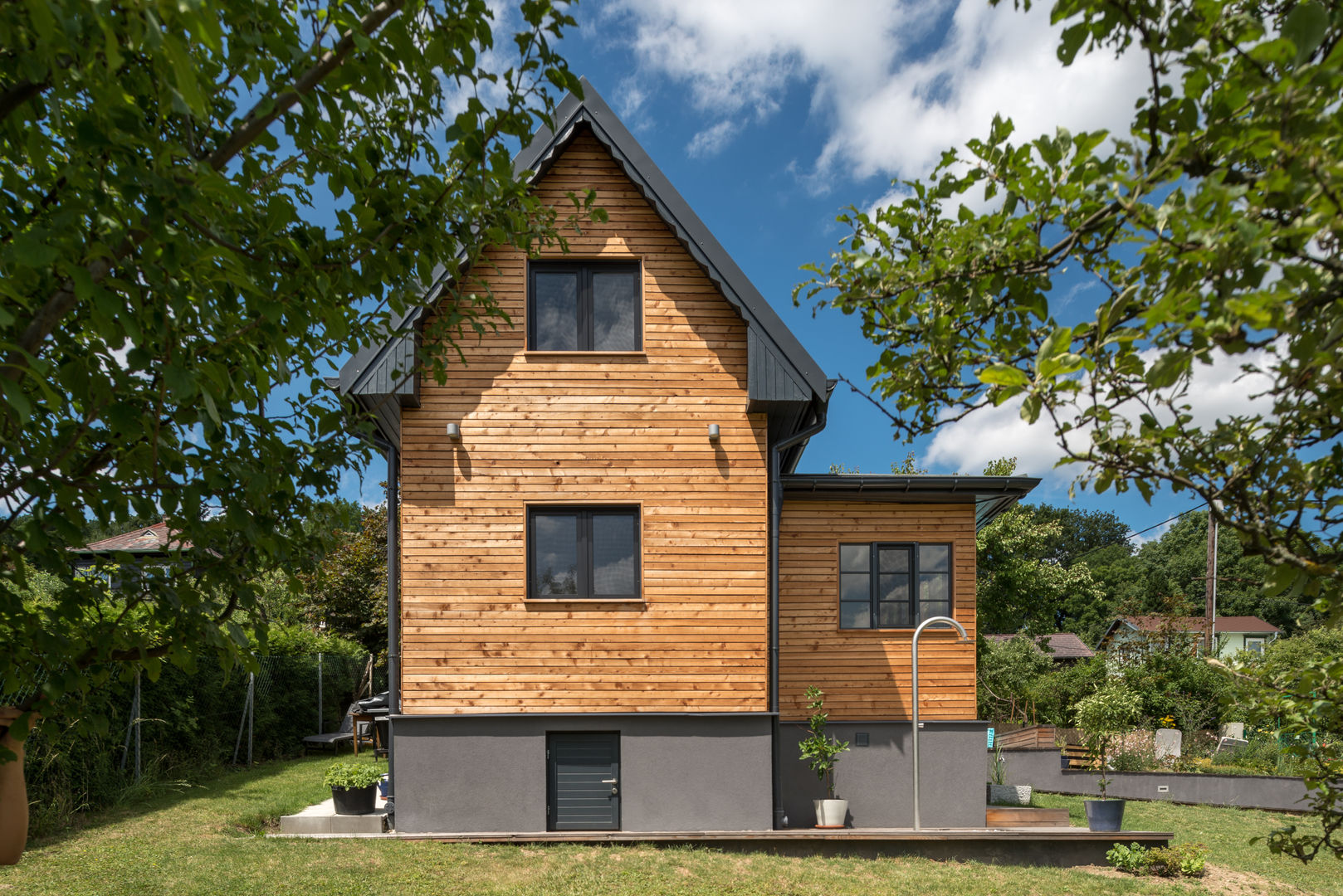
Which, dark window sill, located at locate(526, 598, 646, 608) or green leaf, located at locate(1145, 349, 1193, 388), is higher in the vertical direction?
green leaf, located at locate(1145, 349, 1193, 388)

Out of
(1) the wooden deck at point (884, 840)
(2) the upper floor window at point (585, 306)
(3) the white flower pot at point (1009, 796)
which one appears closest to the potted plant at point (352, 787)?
(1) the wooden deck at point (884, 840)

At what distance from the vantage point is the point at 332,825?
31.9 feet

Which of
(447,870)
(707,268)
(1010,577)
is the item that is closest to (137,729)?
(447,870)

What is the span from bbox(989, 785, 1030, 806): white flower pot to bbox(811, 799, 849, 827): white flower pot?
14.4 feet

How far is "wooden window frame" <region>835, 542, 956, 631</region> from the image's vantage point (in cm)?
1145

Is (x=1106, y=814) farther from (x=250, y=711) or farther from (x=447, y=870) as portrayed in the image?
(x=250, y=711)

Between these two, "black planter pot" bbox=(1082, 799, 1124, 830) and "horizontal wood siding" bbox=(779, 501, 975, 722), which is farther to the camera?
"horizontal wood siding" bbox=(779, 501, 975, 722)

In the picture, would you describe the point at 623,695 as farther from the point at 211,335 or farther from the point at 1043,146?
the point at 1043,146

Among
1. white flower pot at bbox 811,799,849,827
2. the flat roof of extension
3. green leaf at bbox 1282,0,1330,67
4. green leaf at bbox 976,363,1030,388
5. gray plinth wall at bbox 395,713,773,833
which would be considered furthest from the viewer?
the flat roof of extension

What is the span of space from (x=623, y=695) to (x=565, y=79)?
308 inches

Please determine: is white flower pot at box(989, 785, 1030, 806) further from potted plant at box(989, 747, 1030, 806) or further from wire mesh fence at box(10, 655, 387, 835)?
wire mesh fence at box(10, 655, 387, 835)

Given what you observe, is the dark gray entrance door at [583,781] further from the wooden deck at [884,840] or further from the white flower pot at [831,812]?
the white flower pot at [831,812]

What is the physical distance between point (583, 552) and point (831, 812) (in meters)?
4.54

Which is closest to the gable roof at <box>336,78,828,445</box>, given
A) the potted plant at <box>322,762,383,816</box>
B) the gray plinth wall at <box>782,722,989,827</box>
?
the potted plant at <box>322,762,383,816</box>
